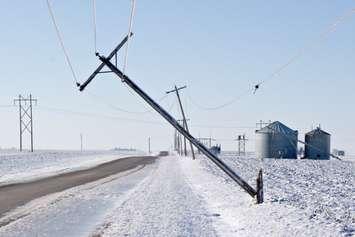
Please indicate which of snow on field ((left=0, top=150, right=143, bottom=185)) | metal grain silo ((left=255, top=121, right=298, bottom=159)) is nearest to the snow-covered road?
snow on field ((left=0, top=150, right=143, bottom=185))

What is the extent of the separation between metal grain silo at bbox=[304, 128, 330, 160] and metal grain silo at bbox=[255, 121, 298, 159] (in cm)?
273

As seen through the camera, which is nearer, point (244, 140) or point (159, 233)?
point (159, 233)

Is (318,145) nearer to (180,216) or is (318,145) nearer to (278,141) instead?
(278,141)

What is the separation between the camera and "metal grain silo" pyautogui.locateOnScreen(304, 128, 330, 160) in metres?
88.3

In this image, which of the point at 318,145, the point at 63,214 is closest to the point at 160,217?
the point at 63,214

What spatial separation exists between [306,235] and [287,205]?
4545mm

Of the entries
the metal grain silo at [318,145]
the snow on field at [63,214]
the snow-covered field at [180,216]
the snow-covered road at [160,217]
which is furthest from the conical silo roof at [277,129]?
the snow-covered road at [160,217]

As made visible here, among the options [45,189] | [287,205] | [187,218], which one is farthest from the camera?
[45,189]

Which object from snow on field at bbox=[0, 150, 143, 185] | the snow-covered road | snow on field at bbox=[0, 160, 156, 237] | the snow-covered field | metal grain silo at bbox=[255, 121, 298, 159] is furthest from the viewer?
metal grain silo at bbox=[255, 121, 298, 159]

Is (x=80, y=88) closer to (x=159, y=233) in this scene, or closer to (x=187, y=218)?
(x=187, y=218)

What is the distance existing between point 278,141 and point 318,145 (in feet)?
20.9

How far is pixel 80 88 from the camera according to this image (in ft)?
66.6

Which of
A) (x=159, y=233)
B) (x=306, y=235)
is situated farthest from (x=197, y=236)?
(x=306, y=235)

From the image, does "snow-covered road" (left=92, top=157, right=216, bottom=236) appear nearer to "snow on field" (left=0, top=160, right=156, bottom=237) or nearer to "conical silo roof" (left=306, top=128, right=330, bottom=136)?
"snow on field" (left=0, top=160, right=156, bottom=237)
